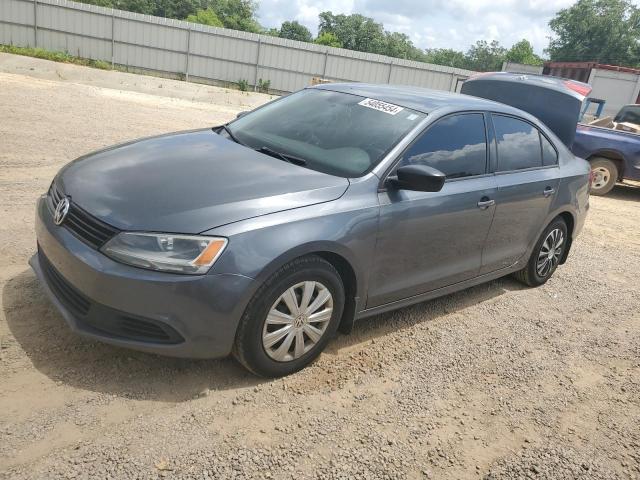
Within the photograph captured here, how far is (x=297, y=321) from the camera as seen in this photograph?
3.05 m

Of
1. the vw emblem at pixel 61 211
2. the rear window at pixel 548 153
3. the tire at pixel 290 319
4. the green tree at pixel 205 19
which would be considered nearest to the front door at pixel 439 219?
the tire at pixel 290 319

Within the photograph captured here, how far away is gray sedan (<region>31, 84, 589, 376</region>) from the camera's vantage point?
2680 millimetres

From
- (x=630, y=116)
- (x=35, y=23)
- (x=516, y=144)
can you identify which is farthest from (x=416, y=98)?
(x=35, y=23)

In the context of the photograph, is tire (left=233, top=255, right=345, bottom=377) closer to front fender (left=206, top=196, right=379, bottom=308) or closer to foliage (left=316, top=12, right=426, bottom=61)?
front fender (left=206, top=196, right=379, bottom=308)

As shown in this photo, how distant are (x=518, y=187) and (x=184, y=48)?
22.1 metres

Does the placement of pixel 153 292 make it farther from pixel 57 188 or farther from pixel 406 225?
pixel 406 225

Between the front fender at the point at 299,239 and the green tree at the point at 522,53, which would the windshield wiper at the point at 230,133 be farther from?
the green tree at the point at 522,53

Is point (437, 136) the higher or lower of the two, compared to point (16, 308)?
higher

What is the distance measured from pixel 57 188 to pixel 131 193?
634 mm

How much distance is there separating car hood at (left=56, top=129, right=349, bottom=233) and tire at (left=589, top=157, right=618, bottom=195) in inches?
358

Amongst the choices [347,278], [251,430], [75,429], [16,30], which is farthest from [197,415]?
[16,30]

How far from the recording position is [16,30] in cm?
2300

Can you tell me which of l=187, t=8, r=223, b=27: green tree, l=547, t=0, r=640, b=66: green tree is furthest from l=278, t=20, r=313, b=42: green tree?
l=547, t=0, r=640, b=66: green tree

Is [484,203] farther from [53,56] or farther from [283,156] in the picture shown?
[53,56]
